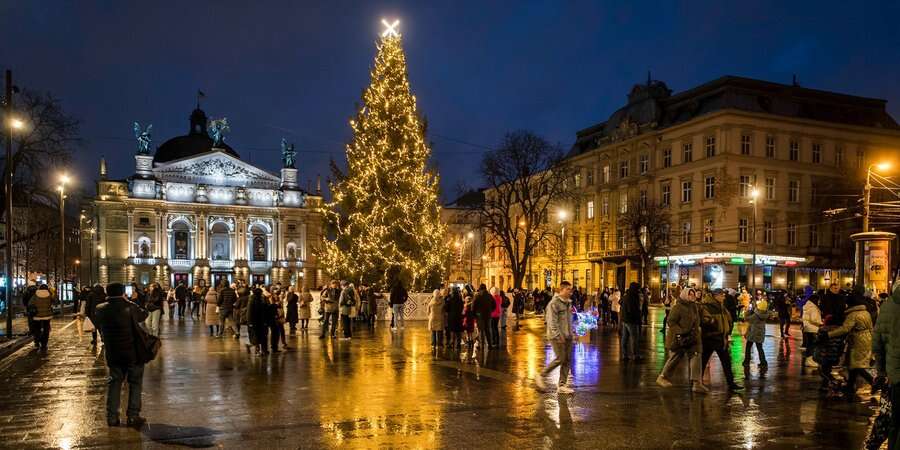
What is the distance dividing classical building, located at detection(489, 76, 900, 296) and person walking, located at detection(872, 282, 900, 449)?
43.4m

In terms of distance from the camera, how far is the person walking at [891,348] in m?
6.21

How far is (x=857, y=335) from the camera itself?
10.4 metres

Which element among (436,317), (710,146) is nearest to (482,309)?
(436,317)

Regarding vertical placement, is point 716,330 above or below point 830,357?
above

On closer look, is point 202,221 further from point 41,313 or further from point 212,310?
point 41,313

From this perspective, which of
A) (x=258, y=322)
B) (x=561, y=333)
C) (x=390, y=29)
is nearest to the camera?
(x=561, y=333)

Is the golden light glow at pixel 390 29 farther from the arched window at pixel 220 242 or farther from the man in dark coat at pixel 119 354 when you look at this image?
the arched window at pixel 220 242

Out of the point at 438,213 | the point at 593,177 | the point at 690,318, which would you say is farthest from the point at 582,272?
the point at 690,318

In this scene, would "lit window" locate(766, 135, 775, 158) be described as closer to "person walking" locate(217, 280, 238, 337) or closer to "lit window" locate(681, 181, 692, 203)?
"lit window" locate(681, 181, 692, 203)

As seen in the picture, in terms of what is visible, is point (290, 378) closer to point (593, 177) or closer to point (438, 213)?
point (438, 213)

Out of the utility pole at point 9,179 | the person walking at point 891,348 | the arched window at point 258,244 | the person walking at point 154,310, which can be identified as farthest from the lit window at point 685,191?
the arched window at point 258,244

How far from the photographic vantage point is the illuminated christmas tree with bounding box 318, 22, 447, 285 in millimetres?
31828

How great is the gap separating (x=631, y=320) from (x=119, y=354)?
423 inches

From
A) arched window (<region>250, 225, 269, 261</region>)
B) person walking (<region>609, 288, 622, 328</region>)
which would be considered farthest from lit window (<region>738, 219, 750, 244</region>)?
arched window (<region>250, 225, 269, 261</region>)
